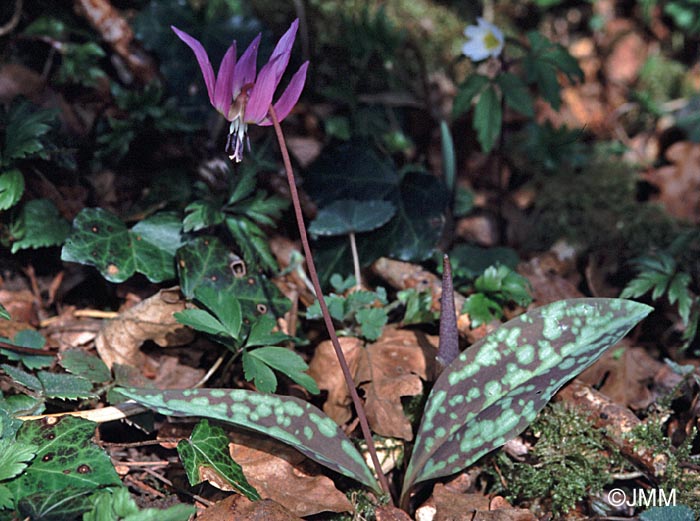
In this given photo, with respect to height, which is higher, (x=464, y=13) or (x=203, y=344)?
(x=464, y=13)

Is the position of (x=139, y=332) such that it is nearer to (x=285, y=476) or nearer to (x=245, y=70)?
(x=285, y=476)

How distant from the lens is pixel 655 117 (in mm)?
3400

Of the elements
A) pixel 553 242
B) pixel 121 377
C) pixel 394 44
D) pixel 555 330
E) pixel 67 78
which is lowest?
pixel 121 377

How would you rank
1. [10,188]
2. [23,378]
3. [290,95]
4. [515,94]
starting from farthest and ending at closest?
[515,94]
[10,188]
[23,378]
[290,95]

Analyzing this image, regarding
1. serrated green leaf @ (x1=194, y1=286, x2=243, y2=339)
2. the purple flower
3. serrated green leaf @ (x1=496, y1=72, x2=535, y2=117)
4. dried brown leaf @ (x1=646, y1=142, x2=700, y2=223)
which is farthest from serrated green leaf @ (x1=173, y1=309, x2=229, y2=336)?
dried brown leaf @ (x1=646, y1=142, x2=700, y2=223)

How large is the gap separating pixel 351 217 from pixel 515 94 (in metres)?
0.79

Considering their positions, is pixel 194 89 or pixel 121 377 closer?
pixel 121 377

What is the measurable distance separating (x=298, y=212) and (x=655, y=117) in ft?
8.93

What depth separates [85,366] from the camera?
184 centimetres

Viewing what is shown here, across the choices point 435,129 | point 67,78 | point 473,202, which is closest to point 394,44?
point 435,129

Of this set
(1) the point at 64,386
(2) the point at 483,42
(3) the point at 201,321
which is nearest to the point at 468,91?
(2) the point at 483,42

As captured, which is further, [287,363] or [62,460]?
[287,363]

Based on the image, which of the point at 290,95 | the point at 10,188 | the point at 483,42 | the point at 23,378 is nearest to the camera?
the point at 290,95

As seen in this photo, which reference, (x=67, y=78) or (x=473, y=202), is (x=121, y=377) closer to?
(x=67, y=78)
